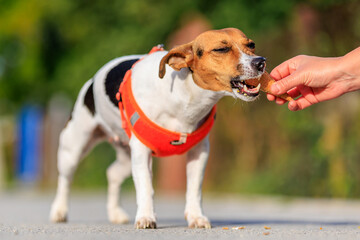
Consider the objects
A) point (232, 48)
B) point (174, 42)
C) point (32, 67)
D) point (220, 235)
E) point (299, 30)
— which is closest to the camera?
point (220, 235)

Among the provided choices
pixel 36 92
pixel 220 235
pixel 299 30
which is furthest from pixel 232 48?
pixel 36 92

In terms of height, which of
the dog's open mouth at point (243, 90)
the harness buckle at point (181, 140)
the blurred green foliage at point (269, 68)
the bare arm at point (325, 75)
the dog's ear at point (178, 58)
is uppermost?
the blurred green foliage at point (269, 68)

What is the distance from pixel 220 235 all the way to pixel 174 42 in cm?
1053

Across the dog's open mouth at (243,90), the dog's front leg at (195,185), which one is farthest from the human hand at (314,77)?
the dog's front leg at (195,185)

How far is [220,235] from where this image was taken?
491 cm

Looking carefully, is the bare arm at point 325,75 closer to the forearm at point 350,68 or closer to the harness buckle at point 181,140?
the forearm at point 350,68

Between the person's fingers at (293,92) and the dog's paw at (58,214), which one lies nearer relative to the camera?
the person's fingers at (293,92)

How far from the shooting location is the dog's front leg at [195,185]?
561cm

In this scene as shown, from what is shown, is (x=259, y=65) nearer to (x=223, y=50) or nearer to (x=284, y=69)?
(x=223, y=50)

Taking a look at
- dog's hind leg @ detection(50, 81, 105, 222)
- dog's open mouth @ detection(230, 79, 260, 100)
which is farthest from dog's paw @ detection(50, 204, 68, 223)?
dog's open mouth @ detection(230, 79, 260, 100)

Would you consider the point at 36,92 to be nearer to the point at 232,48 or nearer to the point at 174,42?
the point at 174,42

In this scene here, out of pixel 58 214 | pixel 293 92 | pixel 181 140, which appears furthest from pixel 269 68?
pixel 181 140

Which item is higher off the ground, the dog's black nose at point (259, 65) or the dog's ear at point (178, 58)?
the dog's ear at point (178, 58)

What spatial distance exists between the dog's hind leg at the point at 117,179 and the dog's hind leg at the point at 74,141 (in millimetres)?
439
